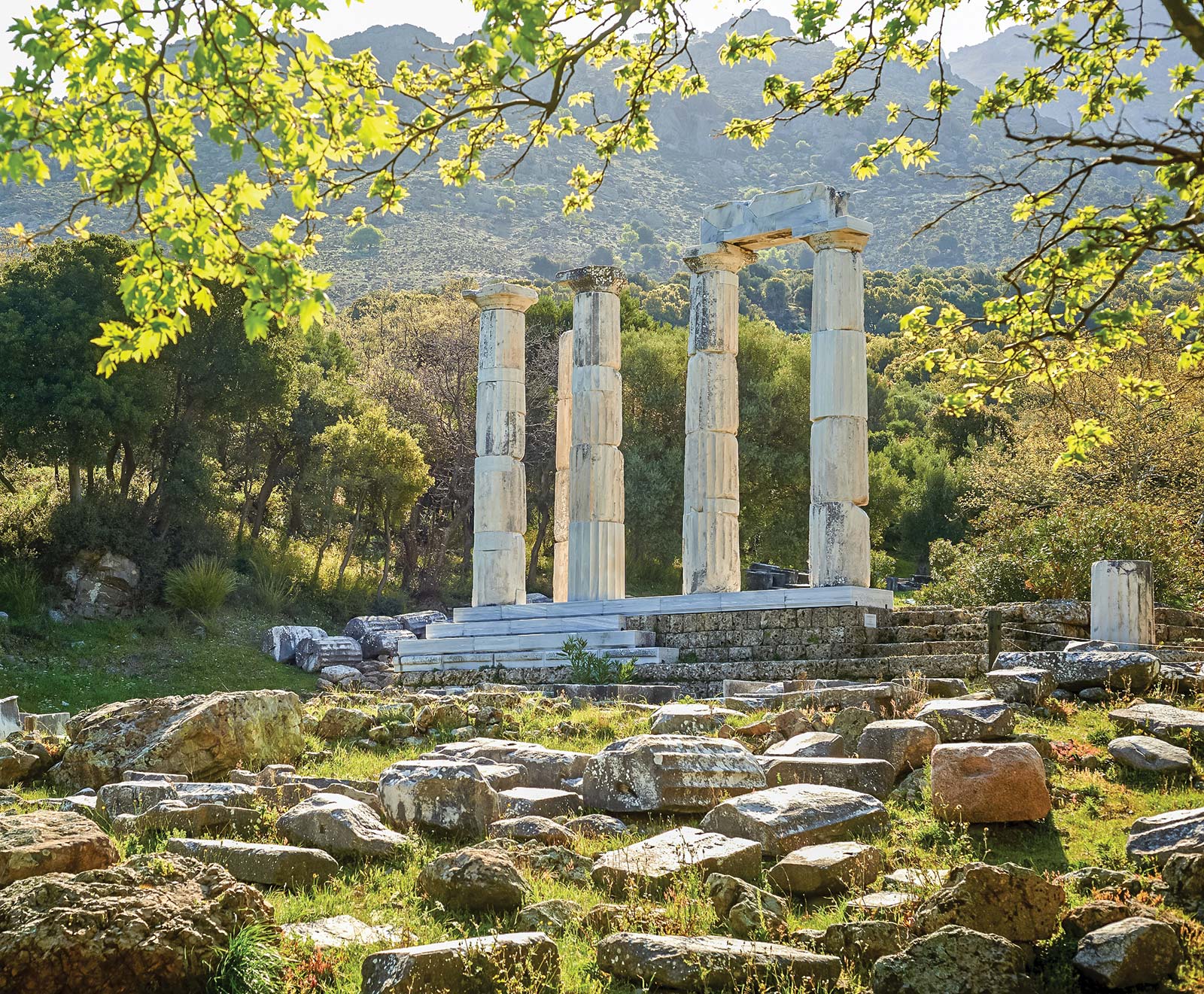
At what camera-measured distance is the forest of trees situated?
993 inches

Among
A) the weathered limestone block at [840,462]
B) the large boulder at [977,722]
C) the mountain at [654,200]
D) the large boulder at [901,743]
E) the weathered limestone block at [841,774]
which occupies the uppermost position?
the mountain at [654,200]

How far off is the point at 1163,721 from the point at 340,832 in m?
6.91

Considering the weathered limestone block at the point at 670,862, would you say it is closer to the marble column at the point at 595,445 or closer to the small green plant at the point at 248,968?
the small green plant at the point at 248,968

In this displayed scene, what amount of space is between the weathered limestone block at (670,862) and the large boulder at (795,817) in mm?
323

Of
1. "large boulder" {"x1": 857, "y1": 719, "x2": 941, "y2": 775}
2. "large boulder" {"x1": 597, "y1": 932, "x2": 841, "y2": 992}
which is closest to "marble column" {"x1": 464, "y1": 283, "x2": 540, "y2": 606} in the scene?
"large boulder" {"x1": 857, "y1": 719, "x2": 941, "y2": 775}

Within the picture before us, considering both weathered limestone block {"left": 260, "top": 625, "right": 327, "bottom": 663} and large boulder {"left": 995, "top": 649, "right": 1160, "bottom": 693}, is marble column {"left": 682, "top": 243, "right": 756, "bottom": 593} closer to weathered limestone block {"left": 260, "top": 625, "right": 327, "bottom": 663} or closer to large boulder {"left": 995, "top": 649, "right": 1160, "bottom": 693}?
large boulder {"left": 995, "top": 649, "right": 1160, "bottom": 693}

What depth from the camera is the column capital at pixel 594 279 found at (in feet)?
80.4

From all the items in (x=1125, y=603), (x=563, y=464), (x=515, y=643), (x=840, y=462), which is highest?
(x=563, y=464)

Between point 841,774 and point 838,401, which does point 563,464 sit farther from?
point 841,774

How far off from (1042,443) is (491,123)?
24.4 m

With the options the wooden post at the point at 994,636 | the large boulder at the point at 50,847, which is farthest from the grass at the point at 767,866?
the wooden post at the point at 994,636

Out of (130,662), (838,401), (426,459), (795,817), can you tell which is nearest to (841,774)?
(795,817)

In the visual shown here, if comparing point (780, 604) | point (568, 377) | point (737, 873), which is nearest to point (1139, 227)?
point (737, 873)

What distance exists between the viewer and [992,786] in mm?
8492
